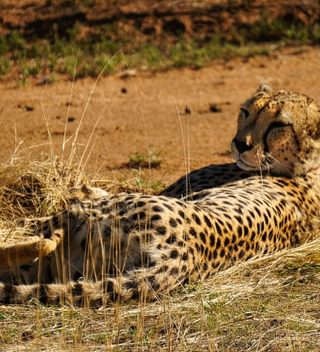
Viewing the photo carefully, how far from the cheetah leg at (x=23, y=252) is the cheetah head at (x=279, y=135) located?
1620 mm

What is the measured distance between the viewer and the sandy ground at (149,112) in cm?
748

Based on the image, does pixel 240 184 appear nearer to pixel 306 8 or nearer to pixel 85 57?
pixel 85 57

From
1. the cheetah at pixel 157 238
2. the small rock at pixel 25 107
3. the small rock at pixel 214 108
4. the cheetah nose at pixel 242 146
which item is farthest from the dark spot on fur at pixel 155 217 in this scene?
the small rock at pixel 214 108

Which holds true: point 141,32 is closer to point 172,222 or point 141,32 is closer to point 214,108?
point 214,108

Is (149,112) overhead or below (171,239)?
below

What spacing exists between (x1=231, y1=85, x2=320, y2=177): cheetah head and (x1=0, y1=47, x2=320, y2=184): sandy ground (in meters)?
0.97

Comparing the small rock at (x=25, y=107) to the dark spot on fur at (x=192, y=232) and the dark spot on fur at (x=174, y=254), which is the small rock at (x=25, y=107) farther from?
the dark spot on fur at (x=174, y=254)

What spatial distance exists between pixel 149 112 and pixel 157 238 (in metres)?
4.65

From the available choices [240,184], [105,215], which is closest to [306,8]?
[240,184]

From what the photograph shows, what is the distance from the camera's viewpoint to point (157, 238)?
15.2ft

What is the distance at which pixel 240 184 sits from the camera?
5.81m

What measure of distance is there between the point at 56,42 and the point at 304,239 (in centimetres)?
527

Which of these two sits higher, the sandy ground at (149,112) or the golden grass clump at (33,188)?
the golden grass clump at (33,188)

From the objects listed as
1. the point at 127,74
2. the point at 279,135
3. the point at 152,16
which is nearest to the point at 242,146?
the point at 279,135
